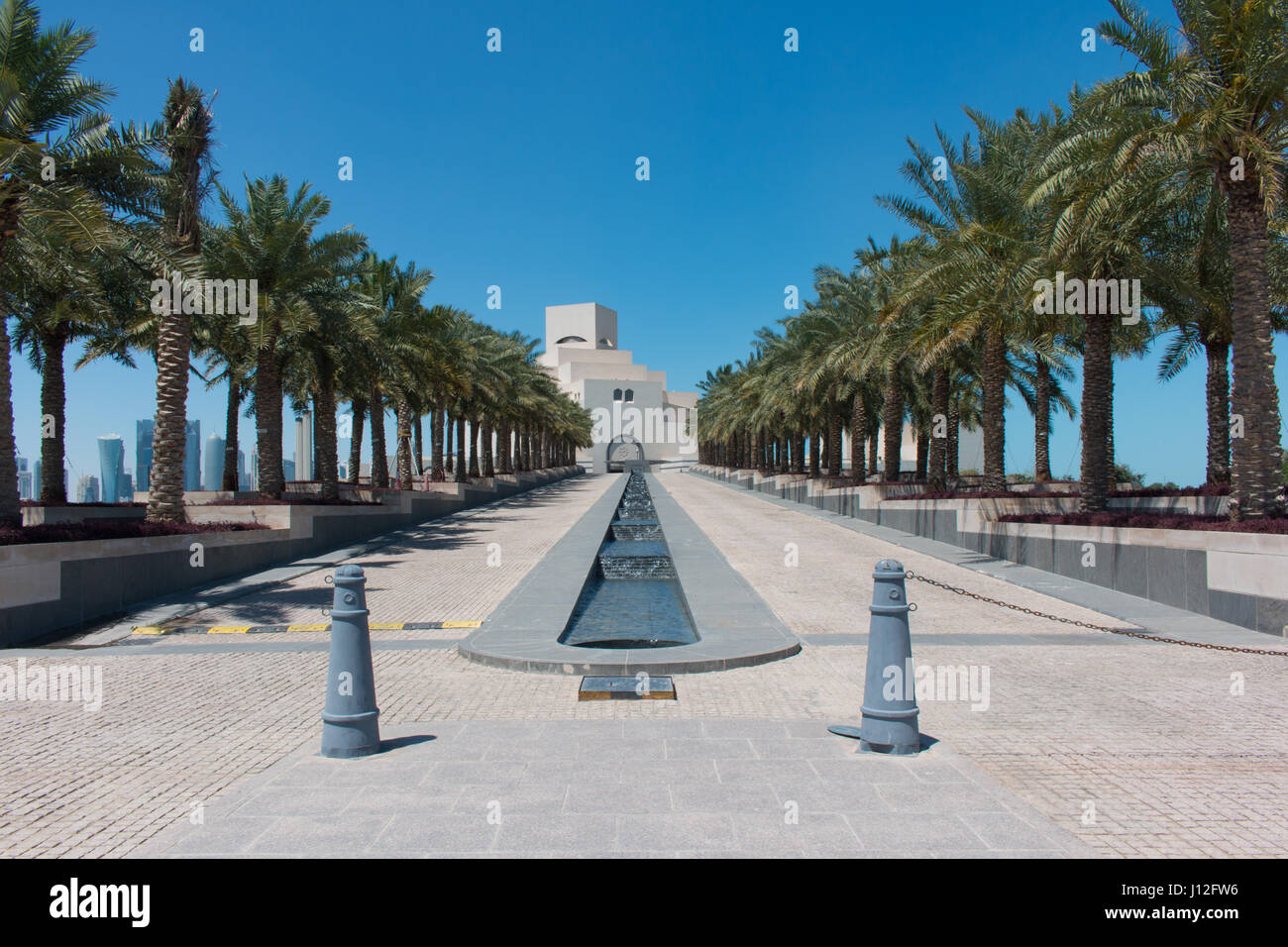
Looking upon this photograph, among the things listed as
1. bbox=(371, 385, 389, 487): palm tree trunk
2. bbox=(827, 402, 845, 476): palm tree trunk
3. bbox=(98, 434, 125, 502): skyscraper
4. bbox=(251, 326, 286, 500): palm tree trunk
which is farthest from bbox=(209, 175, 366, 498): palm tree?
bbox=(98, 434, 125, 502): skyscraper

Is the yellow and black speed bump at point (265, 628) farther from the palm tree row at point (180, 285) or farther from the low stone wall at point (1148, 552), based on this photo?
the low stone wall at point (1148, 552)

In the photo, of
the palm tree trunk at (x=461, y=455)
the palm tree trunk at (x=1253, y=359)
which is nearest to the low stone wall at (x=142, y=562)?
the palm tree trunk at (x=461, y=455)

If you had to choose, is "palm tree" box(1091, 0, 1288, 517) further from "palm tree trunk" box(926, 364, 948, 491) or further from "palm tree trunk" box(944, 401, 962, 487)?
"palm tree trunk" box(944, 401, 962, 487)

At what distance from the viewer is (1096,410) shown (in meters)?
15.2

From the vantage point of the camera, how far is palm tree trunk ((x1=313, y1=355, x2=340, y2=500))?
22812 millimetres

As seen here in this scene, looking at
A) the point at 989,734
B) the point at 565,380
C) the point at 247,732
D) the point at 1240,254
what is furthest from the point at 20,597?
the point at 565,380

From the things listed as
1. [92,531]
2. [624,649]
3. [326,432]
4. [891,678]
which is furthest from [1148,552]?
[326,432]

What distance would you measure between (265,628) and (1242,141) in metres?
14.1

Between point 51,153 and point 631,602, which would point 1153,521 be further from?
point 51,153

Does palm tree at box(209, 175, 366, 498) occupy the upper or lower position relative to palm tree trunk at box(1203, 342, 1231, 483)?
upper

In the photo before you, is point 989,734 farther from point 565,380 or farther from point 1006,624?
point 565,380

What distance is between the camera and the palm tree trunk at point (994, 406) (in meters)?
19.6

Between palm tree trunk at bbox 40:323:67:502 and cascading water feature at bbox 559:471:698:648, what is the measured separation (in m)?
14.1

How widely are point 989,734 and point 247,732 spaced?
544 centimetres
